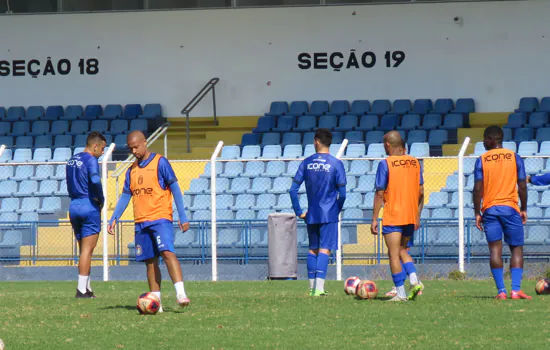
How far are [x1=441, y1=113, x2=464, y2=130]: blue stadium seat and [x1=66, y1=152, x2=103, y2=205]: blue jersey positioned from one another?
14971 millimetres

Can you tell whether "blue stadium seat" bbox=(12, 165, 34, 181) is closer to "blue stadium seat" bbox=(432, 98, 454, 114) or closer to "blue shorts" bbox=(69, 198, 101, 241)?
"blue stadium seat" bbox=(432, 98, 454, 114)

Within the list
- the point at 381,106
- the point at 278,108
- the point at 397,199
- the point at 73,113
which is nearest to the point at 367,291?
the point at 397,199

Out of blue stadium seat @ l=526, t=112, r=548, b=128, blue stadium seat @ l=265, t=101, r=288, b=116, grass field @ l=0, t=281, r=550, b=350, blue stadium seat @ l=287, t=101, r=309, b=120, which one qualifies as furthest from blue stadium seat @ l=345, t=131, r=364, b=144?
grass field @ l=0, t=281, r=550, b=350

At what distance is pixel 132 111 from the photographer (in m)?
28.4

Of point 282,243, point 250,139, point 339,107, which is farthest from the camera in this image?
point 339,107

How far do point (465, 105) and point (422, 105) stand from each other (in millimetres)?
1096

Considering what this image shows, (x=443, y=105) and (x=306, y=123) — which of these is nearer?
(x=306, y=123)

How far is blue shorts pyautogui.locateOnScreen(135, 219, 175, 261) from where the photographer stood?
9.86 metres

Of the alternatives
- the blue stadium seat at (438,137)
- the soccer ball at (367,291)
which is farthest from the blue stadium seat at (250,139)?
the soccer ball at (367,291)

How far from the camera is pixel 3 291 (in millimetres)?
14328

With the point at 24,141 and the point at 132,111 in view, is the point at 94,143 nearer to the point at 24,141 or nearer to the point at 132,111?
the point at 24,141

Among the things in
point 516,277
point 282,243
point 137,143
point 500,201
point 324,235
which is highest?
point 137,143

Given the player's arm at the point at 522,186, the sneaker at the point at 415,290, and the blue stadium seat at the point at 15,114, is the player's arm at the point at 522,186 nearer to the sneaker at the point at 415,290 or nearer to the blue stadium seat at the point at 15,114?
the sneaker at the point at 415,290

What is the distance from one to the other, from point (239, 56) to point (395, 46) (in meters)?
4.32
